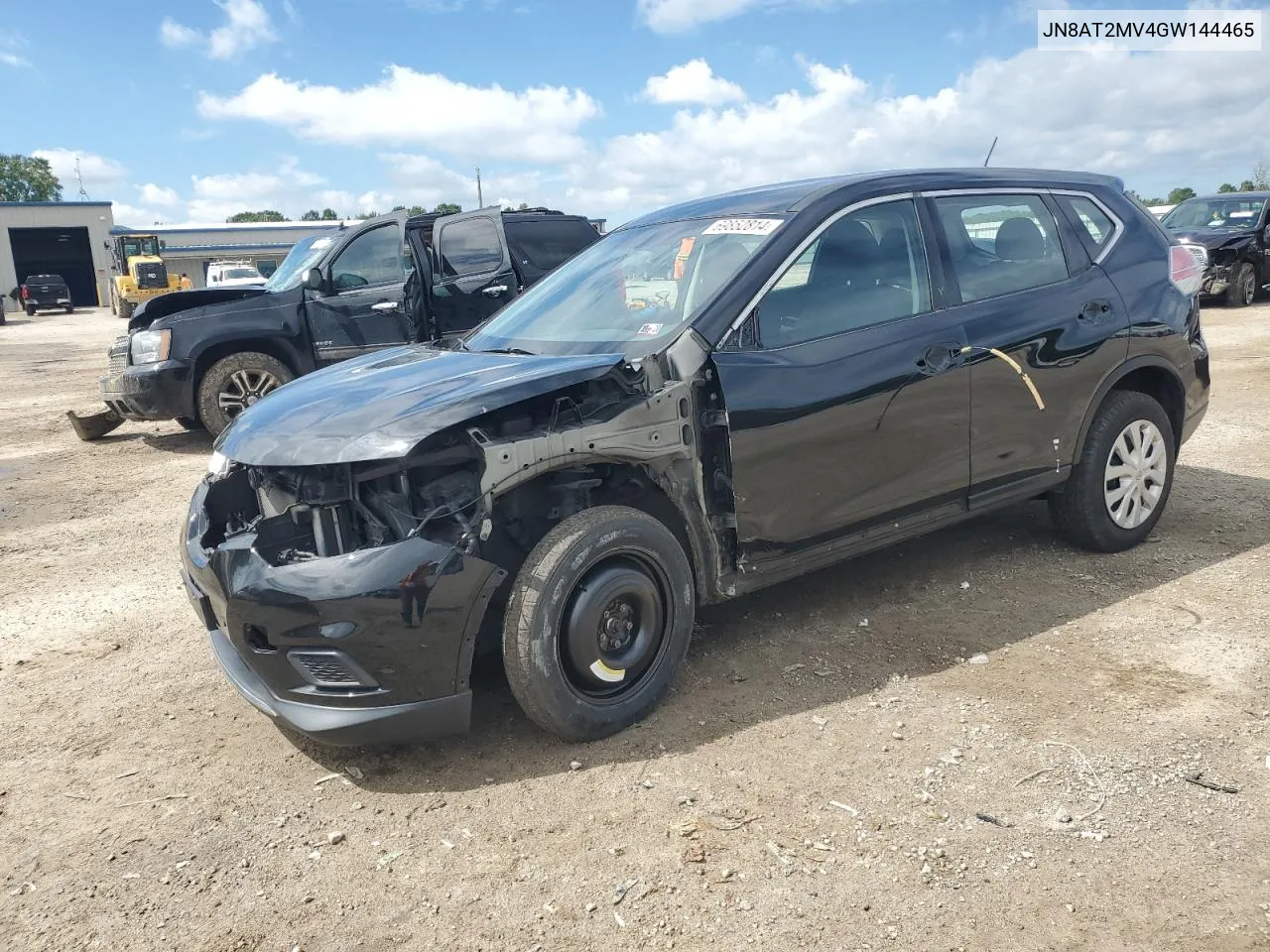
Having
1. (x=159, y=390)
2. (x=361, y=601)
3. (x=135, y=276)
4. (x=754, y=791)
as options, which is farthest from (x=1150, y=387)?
(x=135, y=276)

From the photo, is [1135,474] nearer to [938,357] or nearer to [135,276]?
[938,357]

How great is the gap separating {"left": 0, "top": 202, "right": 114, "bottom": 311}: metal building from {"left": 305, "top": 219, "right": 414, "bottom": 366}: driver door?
51.8 metres

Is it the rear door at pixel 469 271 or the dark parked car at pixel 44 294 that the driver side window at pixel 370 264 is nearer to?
the rear door at pixel 469 271

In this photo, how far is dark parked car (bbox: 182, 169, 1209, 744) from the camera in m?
2.95

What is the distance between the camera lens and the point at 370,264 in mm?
8984

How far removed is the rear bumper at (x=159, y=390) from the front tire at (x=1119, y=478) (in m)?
7.17

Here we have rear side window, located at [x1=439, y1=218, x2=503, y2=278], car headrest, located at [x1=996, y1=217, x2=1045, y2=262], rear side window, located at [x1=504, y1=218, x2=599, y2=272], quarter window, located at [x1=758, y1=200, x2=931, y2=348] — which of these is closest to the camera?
quarter window, located at [x1=758, y1=200, x2=931, y2=348]

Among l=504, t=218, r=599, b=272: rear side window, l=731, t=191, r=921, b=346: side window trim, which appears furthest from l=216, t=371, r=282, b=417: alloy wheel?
l=731, t=191, r=921, b=346: side window trim

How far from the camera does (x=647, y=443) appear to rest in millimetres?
3285

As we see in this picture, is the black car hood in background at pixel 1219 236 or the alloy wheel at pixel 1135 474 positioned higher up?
the black car hood in background at pixel 1219 236

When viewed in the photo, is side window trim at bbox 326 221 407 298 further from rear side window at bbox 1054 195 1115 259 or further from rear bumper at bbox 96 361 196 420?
rear side window at bbox 1054 195 1115 259

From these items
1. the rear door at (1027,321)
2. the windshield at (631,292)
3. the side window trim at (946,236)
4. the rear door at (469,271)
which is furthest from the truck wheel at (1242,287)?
the windshield at (631,292)

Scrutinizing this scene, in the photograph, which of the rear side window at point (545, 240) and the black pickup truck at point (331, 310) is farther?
the rear side window at point (545, 240)

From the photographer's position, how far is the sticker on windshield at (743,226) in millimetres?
3740
